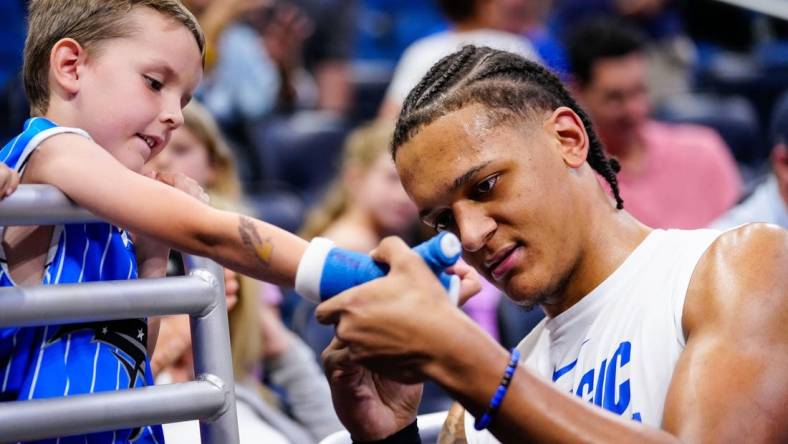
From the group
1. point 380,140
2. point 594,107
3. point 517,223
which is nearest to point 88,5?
point 517,223

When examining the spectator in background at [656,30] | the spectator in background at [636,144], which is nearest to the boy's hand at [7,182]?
the spectator in background at [636,144]

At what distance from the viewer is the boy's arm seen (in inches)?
61.3

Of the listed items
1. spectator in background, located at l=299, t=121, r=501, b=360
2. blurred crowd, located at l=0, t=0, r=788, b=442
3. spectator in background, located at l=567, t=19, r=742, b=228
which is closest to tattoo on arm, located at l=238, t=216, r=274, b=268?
blurred crowd, located at l=0, t=0, r=788, b=442

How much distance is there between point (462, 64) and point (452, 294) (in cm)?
78

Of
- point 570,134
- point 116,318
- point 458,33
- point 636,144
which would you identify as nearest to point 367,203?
point 458,33

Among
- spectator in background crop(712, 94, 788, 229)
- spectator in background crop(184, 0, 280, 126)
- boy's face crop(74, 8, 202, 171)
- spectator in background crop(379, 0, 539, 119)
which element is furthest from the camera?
spectator in background crop(184, 0, 280, 126)

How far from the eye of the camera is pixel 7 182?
147 centimetres

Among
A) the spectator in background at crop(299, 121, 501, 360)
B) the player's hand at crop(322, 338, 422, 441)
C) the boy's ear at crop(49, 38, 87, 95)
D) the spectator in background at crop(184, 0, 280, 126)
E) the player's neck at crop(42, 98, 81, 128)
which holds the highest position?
the spectator in background at crop(184, 0, 280, 126)

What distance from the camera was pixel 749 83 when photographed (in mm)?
6691

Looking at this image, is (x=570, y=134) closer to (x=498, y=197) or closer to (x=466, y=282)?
(x=498, y=197)

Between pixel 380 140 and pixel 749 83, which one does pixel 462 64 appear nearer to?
pixel 380 140

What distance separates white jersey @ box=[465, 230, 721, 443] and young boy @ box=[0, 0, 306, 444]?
61 centimetres

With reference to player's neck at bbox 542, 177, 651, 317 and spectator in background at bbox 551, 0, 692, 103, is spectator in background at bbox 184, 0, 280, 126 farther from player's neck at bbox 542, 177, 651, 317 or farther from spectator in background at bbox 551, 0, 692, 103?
player's neck at bbox 542, 177, 651, 317

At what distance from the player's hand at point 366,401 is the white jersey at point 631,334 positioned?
0.21m
